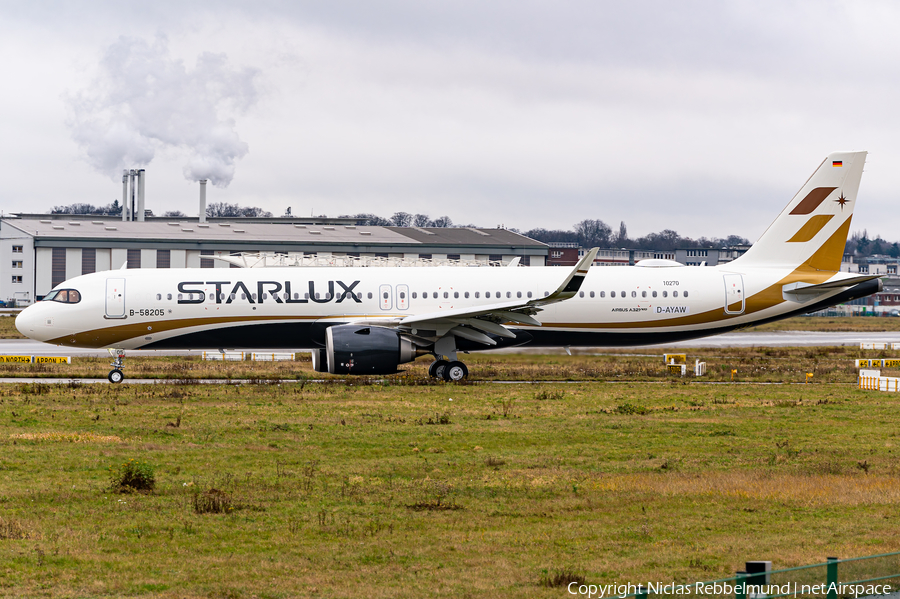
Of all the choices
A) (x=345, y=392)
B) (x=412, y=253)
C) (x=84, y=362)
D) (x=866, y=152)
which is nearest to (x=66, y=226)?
(x=412, y=253)

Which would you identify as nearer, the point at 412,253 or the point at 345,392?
the point at 345,392

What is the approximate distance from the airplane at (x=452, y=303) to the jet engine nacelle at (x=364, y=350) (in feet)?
0.15

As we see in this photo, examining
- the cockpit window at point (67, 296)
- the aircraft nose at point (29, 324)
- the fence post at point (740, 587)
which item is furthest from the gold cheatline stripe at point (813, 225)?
the fence post at point (740, 587)

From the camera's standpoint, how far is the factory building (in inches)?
3669

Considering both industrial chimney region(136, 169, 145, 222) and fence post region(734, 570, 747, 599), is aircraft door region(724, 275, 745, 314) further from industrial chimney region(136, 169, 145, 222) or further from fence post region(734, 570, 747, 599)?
industrial chimney region(136, 169, 145, 222)

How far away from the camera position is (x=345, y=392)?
3150cm

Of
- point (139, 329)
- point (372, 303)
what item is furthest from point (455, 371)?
point (139, 329)

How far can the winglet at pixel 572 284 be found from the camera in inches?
1230

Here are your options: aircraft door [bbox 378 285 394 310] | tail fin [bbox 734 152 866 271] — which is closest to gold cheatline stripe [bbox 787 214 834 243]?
tail fin [bbox 734 152 866 271]

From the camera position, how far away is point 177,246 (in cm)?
9319

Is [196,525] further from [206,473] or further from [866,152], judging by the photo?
[866,152]

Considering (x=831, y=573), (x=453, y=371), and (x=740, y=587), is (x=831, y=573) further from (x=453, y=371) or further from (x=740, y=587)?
(x=453, y=371)

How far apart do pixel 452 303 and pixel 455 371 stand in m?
2.72

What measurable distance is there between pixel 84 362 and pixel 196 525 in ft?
112
